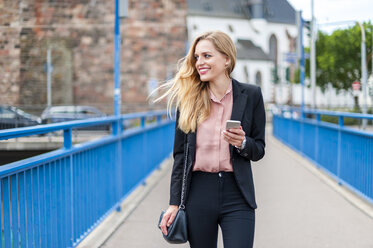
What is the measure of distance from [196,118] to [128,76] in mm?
37741

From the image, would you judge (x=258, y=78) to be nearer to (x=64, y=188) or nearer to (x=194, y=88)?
(x=64, y=188)

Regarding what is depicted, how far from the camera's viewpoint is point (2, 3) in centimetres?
924

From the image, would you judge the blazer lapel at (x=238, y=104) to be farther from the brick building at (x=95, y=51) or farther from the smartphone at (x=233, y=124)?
the brick building at (x=95, y=51)

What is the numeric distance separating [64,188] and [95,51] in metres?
36.9

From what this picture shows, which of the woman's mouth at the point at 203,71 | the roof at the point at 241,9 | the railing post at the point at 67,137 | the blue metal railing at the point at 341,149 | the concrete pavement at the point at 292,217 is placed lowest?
the concrete pavement at the point at 292,217

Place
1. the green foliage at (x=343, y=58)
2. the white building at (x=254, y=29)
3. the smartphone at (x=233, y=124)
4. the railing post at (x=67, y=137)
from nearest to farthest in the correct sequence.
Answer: the smartphone at (x=233, y=124), the railing post at (x=67, y=137), the green foliage at (x=343, y=58), the white building at (x=254, y=29)

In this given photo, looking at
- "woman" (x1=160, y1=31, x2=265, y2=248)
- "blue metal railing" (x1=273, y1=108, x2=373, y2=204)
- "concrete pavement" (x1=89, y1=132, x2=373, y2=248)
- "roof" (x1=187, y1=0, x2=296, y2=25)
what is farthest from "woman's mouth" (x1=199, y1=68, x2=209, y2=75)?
"roof" (x1=187, y1=0, x2=296, y2=25)

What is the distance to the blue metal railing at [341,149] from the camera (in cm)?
783

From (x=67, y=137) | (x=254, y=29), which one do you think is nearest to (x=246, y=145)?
(x=67, y=137)

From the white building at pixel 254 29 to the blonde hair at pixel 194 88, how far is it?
71.9 metres

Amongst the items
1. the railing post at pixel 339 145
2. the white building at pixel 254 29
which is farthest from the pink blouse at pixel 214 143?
the white building at pixel 254 29

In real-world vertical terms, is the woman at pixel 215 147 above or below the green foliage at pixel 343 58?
below

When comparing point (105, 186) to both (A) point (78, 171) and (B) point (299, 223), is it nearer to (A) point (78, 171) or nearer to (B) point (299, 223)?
(A) point (78, 171)

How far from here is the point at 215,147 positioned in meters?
3.10
